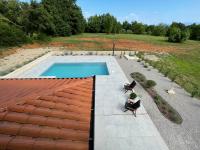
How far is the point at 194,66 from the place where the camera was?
23.2 m

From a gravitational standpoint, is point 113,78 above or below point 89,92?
below

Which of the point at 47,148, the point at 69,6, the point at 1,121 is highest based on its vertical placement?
the point at 69,6

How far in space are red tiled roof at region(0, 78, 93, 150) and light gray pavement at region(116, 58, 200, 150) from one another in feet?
14.7

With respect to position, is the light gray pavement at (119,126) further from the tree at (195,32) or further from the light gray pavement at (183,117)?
the tree at (195,32)

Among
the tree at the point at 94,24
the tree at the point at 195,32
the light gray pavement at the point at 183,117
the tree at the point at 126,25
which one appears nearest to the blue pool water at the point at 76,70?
the light gray pavement at the point at 183,117

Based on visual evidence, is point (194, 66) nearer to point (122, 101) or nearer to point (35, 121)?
point (122, 101)

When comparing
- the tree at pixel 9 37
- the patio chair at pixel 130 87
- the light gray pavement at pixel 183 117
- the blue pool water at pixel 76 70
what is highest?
the tree at pixel 9 37

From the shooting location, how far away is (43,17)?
37.4 meters

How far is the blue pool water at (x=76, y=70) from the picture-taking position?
18.3m

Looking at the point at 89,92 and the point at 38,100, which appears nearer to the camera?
the point at 38,100

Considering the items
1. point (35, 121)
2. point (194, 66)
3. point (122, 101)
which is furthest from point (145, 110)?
point (194, 66)

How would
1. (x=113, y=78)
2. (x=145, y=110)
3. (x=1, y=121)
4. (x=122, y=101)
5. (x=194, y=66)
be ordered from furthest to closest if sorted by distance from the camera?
(x=194, y=66) < (x=113, y=78) < (x=122, y=101) < (x=145, y=110) < (x=1, y=121)

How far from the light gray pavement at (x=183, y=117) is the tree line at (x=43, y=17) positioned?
26324 mm

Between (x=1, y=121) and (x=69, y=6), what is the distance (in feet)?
146
